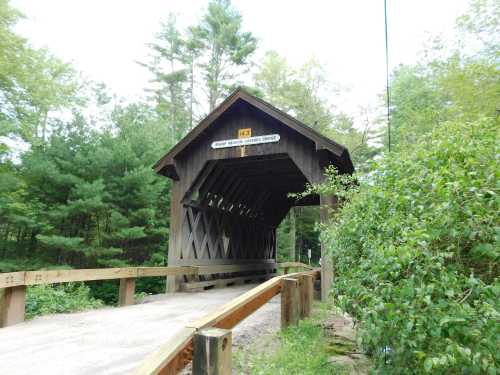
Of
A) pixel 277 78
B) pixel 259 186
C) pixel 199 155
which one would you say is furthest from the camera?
pixel 277 78

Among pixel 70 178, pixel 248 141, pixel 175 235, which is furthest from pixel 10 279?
pixel 70 178

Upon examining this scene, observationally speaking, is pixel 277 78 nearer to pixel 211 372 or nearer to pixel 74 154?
pixel 74 154

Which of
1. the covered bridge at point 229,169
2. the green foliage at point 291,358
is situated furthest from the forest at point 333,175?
the covered bridge at point 229,169

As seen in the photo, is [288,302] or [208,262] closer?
[288,302]

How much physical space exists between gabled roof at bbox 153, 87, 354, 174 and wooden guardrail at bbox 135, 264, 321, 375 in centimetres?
338

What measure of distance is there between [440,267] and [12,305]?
14.8 feet

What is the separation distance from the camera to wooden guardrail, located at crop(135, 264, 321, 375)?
153cm

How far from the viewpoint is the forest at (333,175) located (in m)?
1.91

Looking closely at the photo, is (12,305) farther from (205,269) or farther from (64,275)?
(205,269)

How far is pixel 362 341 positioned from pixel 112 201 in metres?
11.1

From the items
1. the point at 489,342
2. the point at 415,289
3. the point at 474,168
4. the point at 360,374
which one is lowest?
the point at 360,374

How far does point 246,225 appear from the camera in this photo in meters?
12.2

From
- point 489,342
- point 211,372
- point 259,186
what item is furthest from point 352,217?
point 259,186

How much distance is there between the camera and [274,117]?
747cm
